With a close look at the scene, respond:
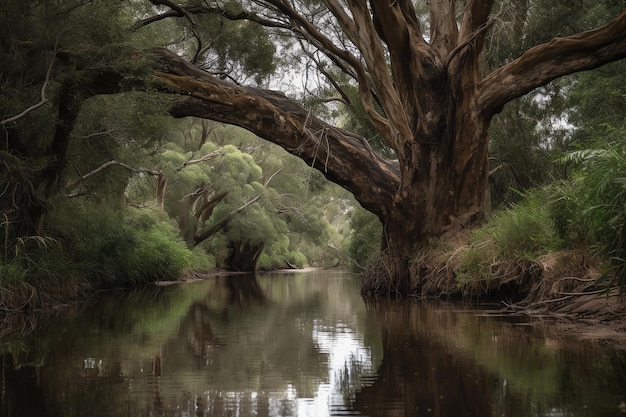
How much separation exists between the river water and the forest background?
1444 mm

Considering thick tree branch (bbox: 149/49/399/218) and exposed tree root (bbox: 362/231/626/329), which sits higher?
thick tree branch (bbox: 149/49/399/218)

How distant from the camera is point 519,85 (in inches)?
434

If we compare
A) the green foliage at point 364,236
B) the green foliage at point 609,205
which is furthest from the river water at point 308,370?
the green foliage at point 364,236

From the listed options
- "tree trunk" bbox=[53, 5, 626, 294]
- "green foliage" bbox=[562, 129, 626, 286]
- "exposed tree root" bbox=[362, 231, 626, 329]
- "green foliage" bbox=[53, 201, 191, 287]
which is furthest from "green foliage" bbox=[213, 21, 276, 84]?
"green foliage" bbox=[562, 129, 626, 286]

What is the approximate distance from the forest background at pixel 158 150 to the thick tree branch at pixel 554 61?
70 cm

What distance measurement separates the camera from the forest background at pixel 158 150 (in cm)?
800

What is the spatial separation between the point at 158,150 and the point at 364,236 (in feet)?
38.8

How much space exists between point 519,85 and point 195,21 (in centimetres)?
690

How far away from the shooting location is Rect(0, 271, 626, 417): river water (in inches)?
131

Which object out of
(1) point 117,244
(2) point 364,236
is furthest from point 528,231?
(2) point 364,236

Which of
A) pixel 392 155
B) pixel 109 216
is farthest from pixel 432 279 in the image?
pixel 392 155

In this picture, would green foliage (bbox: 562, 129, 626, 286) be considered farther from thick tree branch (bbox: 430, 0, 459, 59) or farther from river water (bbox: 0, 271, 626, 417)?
thick tree branch (bbox: 430, 0, 459, 59)

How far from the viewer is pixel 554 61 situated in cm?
1039

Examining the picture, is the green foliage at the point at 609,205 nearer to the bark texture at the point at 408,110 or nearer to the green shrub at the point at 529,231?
the green shrub at the point at 529,231
